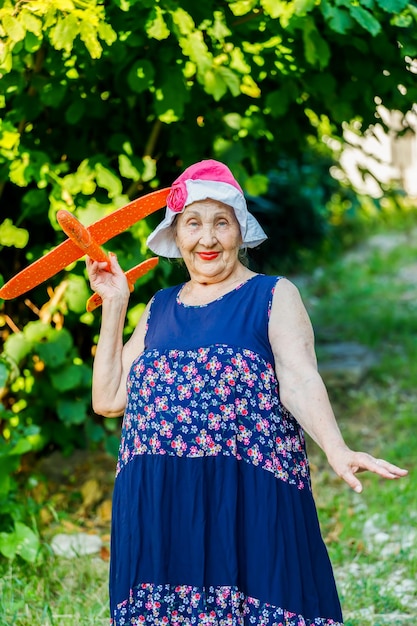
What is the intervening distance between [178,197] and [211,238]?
0.13 meters

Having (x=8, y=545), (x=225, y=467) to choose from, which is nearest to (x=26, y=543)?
(x=8, y=545)

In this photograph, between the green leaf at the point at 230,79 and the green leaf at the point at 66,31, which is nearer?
the green leaf at the point at 66,31

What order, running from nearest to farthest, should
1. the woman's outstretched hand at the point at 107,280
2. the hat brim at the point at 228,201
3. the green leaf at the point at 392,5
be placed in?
1. the hat brim at the point at 228,201
2. the woman's outstretched hand at the point at 107,280
3. the green leaf at the point at 392,5

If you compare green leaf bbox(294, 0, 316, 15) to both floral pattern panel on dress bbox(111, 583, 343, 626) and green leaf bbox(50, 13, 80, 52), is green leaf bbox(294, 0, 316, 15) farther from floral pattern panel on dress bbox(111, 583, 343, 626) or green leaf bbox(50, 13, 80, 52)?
floral pattern panel on dress bbox(111, 583, 343, 626)

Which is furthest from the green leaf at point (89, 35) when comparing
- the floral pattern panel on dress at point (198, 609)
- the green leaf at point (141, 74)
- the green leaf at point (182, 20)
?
the floral pattern panel on dress at point (198, 609)

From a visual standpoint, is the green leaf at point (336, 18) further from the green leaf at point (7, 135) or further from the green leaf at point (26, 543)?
the green leaf at point (26, 543)

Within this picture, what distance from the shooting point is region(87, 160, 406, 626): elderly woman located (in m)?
2.20

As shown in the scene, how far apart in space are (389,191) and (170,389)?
9.15ft

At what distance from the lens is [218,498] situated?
7.29ft

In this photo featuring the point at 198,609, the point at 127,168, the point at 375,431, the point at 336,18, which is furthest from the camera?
the point at 375,431

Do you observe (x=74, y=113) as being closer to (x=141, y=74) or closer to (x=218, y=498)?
(x=141, y=74)

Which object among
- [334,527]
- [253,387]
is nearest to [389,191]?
[334,527]

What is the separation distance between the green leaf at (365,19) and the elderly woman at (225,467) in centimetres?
75

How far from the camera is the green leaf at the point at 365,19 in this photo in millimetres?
2736
